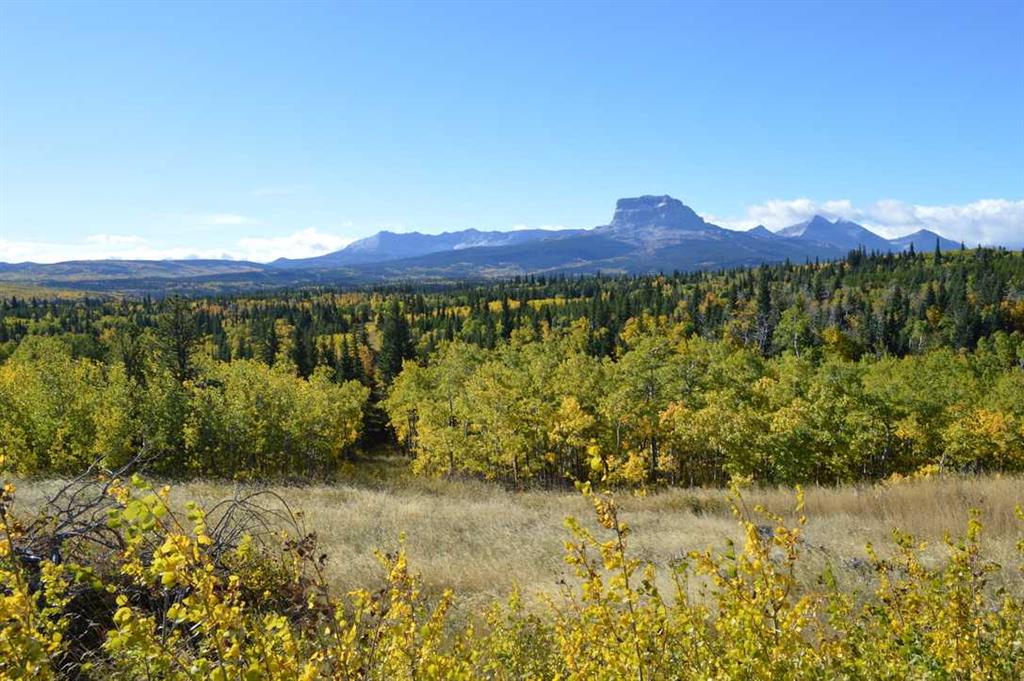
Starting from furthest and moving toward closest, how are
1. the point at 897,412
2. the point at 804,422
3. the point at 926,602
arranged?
the point at 897,412 → the point at 804,422 → the point at 926,602

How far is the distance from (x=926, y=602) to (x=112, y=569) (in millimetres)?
9821

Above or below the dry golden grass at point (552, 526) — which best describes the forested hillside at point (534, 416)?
below

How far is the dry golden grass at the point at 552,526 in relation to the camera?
11.6 metres

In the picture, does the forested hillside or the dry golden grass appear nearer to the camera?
the dry golden grass

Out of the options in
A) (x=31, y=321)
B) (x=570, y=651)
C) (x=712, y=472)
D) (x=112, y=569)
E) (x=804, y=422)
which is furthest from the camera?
(x=31, y=321)

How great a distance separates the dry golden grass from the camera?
1163cm

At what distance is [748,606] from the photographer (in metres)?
4.33

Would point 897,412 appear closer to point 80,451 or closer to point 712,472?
point 712,472

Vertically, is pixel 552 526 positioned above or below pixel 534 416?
above

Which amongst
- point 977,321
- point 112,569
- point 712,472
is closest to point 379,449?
point 712,472

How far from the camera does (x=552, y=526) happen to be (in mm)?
17547

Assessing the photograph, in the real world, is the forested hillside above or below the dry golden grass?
below

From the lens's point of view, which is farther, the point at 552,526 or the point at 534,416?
the point at 534,416

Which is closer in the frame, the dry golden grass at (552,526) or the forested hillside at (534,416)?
the dry golden grass at (552,526)
